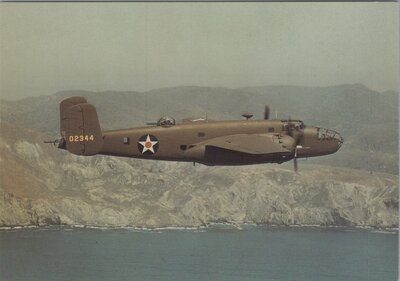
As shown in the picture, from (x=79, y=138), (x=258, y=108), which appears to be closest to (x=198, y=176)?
(x=258, y=108)

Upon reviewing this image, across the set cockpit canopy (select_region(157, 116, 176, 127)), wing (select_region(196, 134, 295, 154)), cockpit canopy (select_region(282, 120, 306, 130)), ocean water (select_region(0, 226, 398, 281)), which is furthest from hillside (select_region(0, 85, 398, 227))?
wing (select_region(196, 134, 295, 154))

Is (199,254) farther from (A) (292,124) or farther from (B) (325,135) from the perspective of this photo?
(A) (292,124)

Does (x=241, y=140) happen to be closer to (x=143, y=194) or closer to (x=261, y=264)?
(x=261, y=264)

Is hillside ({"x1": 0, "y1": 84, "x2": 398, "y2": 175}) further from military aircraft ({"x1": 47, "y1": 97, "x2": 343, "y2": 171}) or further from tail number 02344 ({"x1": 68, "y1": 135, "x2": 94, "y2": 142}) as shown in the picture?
tail number 02344 ({"x1": 68, "y1": 135, "x2": 94, "y2": 142})

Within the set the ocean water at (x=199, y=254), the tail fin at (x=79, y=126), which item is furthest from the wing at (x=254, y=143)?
the ocean water at (x=199, y=254)

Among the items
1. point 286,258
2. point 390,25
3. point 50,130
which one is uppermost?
point 390,25

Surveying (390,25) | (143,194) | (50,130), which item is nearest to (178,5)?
(390,25)

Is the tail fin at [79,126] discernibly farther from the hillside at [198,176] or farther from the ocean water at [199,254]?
the ocean water at [199,254]
